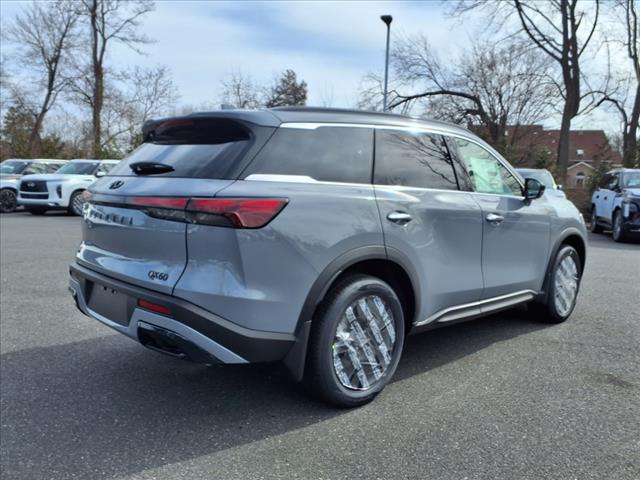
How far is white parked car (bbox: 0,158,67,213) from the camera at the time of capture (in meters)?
17.5

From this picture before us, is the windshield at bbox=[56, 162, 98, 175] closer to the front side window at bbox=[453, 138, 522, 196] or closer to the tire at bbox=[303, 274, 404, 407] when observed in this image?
the front side window at bbox=[453, 138, 522, 196]

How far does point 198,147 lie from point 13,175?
17.3 m

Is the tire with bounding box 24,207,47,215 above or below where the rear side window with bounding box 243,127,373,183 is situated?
below

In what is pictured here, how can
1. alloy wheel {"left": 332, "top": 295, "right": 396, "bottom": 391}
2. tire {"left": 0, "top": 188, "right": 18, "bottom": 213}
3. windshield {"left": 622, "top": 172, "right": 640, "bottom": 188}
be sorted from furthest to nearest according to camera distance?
tire {"left": 0, "top": 188, "right": 18, "bottom": 213} → windshield {"left": 622, "top": 172, "right": 640, "bottom": 188} → alloy wheel {"left": 332, "top": 295, "right": 396, "bottom": 391}

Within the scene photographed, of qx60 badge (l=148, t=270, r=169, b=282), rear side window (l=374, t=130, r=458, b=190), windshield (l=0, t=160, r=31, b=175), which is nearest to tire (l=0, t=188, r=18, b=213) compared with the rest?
windshield (l=0, t=160, r=31, b=175)

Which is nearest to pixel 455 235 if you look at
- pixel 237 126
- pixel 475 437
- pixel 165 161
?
pixel 475 437

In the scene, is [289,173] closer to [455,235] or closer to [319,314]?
[319,314]

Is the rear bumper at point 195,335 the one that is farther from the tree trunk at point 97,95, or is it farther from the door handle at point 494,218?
the tree trunk at point 97,95

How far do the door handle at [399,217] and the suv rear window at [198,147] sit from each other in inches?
37.9

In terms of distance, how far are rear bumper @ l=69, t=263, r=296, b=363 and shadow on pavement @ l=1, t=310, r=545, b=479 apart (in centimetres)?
49

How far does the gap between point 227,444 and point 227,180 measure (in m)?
1.38

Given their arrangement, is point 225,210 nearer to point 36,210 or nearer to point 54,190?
point 54,190

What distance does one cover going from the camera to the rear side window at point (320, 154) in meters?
2.95

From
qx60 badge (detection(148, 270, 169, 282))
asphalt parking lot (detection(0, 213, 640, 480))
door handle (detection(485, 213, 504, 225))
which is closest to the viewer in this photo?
asphalt parking lot (detection(0, 213, 640, 480))
